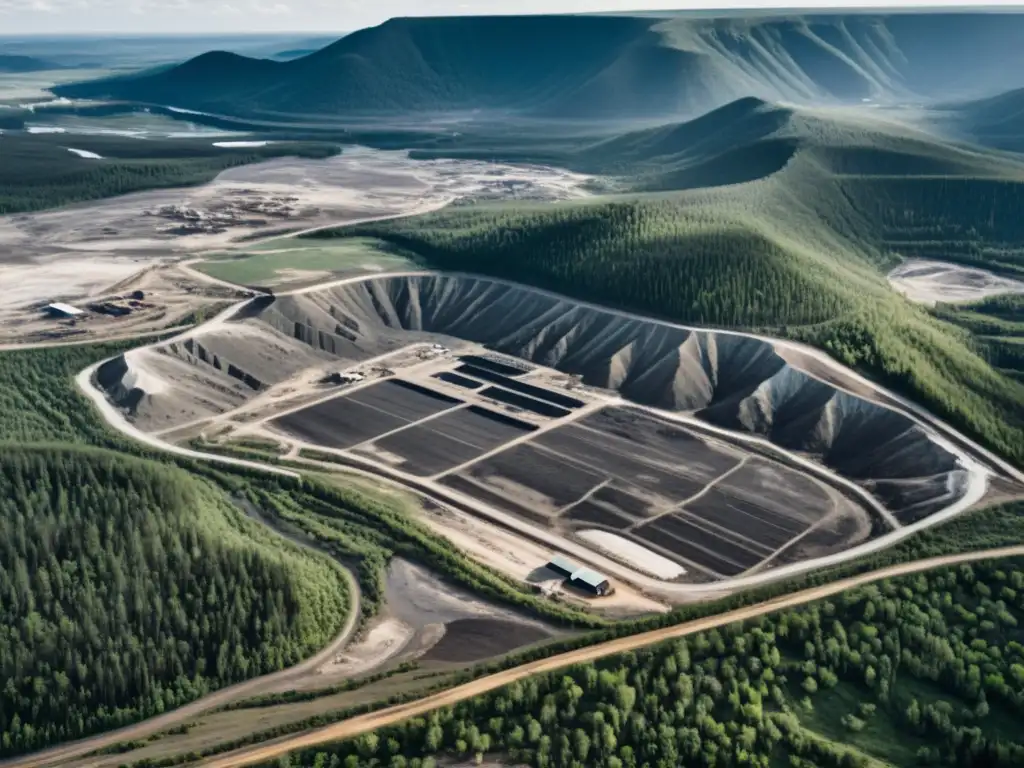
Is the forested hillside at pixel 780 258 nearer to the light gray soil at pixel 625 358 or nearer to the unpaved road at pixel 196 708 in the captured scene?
the light gray soil at pixel 625 358

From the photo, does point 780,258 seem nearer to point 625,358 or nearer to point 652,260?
point 652,260

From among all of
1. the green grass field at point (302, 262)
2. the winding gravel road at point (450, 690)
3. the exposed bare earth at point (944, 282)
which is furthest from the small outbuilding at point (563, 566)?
the exposed bare earth at point (944, 282)

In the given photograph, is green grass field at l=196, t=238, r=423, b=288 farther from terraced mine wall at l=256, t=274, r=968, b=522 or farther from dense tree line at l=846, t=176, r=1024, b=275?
dense tree line at l=846, t=176, r=1024, b=275

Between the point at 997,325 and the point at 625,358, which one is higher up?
the point at 997,325

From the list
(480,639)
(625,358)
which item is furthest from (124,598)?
(625,358)

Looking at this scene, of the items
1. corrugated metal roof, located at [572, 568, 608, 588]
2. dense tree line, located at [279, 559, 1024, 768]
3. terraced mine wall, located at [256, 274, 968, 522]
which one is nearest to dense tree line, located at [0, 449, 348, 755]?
dense tree line, located at [279, 559, 1024, 768]

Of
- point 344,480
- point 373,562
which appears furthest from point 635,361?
point 373,562

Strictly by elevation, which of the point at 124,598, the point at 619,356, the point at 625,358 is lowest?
the point at 124,598
